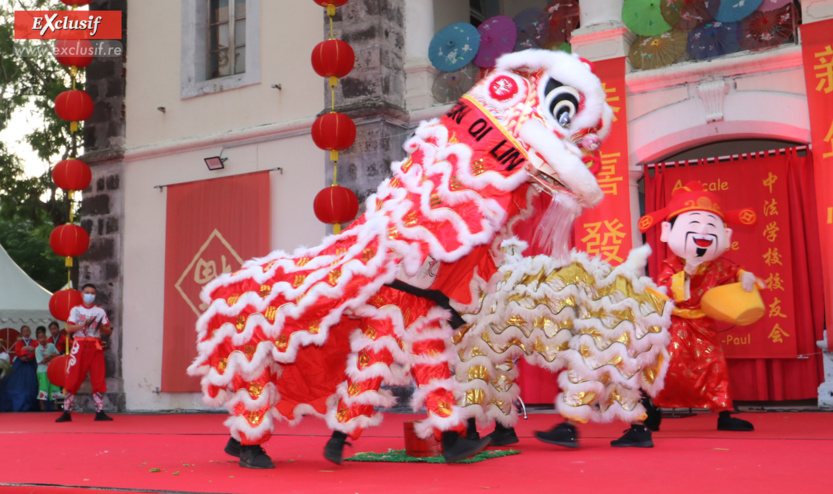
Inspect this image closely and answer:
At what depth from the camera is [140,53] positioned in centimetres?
992

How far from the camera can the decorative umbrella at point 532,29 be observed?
8.16 m

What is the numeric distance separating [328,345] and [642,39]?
5.09 meters

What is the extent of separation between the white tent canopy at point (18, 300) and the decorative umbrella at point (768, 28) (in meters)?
9.44

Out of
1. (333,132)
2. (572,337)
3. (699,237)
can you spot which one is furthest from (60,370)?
(699,237)

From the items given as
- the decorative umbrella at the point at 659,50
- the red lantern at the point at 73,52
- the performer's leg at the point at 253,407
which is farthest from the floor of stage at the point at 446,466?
the red lantern at the point at 73,52

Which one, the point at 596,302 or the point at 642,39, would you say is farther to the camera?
the point at 642,39

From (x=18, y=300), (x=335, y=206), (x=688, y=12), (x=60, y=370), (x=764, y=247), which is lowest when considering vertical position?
(x=60, y=370)

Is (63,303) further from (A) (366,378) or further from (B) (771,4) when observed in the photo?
(B) (771,4)

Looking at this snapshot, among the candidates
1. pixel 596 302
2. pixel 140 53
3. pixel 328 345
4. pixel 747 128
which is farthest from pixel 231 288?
pixel 140 53

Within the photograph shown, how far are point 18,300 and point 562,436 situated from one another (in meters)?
9.72

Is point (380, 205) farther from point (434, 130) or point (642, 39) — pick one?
point (642, 39)

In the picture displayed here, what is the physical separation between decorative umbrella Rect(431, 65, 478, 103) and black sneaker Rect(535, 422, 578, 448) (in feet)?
15.8

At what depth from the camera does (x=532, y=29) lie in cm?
820

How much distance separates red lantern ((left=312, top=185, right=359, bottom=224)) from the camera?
7.39 m
